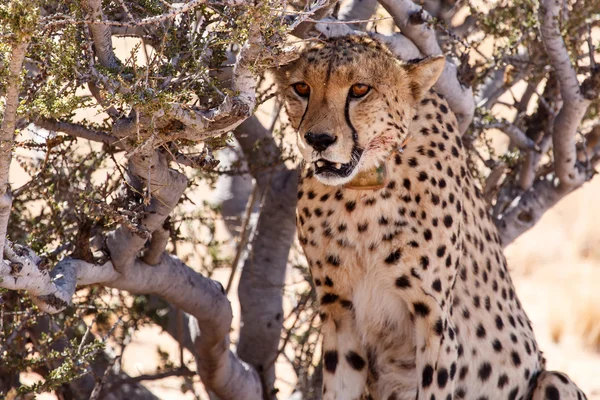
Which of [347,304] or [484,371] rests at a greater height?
[347,304]

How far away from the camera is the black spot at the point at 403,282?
11.1 feet

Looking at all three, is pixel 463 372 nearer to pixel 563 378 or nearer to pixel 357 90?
pixel 563 378

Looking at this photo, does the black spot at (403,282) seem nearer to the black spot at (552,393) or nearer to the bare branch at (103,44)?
the black spot at (552,393)

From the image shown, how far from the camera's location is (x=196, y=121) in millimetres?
2559

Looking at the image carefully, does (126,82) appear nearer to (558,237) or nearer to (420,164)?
(420,164)

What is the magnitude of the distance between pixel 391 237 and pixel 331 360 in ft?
1.82

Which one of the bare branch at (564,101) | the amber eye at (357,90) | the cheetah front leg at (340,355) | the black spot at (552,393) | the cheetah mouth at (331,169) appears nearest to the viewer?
the cheetah mouth at (331,169)

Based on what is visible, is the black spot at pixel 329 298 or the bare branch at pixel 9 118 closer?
the bare branch at pixel 9 118

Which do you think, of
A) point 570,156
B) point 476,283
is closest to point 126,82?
point 476,283

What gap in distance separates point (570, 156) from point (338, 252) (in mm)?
1639

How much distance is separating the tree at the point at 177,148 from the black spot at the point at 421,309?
91cm

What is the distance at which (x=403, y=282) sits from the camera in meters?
3.38

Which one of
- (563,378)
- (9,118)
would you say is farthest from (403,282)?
(9,118)

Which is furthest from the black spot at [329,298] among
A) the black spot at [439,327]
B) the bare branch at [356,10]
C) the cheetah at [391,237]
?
the bare branch at [356,10]
